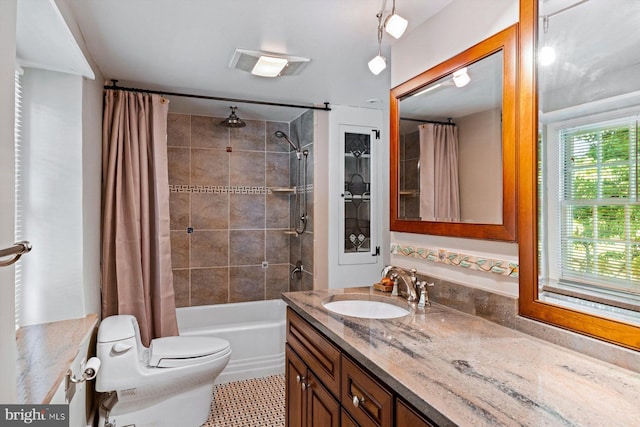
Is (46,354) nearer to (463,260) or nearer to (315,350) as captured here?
(315,350)

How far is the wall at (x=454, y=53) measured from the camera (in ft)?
4.91

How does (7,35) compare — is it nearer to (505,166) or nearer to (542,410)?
(542,410)

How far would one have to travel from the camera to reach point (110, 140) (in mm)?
2732

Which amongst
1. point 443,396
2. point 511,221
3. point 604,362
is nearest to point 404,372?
point 443,396

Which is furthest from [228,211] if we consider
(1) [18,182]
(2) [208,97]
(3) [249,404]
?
(1) [18,182]

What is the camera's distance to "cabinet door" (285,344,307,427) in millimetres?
1768

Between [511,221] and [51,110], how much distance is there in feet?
7.56

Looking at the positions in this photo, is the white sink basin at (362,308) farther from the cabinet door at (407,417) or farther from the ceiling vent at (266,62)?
the ceiling vent at (266,62)

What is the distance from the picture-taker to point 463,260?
167 cm

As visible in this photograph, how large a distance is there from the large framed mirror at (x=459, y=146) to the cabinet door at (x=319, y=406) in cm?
87

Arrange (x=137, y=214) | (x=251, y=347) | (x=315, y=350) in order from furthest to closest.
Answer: (x=251, y=347) → (x=137, y=214) → (x=315, y=350)

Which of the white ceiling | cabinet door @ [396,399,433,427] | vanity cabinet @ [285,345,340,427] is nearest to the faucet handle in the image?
vanity cabinet @ [285,345,340,427]

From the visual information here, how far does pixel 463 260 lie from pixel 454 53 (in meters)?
0.94

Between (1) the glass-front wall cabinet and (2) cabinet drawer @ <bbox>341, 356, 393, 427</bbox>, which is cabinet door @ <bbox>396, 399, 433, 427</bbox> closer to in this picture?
(2) cabinet drawer @ <bbox>341, 356, 393, 427</bbox>
